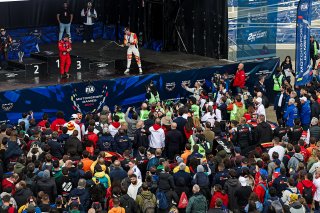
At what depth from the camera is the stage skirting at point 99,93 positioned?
2348cm

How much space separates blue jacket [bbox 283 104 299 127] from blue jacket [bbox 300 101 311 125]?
0.17m

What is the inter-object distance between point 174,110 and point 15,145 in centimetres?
525

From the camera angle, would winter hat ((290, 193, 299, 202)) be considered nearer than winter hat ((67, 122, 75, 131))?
Yes

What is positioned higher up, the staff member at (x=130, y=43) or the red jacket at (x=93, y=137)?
the staff member at (x=130, y=43)

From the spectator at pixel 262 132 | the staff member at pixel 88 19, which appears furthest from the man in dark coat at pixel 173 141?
the staff member at pixel 88 19

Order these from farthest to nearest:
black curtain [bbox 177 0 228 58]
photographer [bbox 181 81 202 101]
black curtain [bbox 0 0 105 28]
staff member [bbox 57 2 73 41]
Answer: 1. black curtain [bbox 0 0 105 28]
2. staff member [bbox 57 2 73 41]
3. black curtain [bbox 177 0 228 58]
4. photographer [bbox 181 81 202 101]

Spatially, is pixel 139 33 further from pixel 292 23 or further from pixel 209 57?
pixel 292 23

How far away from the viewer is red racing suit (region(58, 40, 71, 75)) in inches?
989

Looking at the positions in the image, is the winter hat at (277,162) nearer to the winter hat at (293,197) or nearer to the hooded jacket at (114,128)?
the winter hat at (293,197)

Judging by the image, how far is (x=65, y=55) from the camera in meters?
25.4

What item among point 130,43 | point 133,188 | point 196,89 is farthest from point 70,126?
point 130,43

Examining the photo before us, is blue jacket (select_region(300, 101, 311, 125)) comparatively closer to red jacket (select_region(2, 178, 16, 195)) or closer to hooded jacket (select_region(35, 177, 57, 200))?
hooded jacket (select_region(35, 177, 57, 200))

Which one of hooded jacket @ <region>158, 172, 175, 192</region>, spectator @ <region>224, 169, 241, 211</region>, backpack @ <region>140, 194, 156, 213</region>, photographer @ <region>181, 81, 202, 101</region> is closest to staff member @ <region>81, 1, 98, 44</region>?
photographer @ <region>181, 81, 202, 101</region>

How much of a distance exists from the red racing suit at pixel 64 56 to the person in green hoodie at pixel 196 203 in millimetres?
10767
